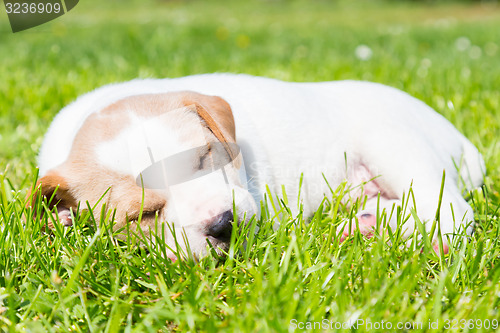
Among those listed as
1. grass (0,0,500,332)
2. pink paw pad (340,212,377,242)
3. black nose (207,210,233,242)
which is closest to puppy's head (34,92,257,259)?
black nose (207,210,233,242)

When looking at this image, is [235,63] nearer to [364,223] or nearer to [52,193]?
[364,223]

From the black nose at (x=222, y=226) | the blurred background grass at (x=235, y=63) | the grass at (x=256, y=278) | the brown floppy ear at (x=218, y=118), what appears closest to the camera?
the grass at (x=256, y=278)

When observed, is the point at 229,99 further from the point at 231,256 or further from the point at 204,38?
the point at 204,38

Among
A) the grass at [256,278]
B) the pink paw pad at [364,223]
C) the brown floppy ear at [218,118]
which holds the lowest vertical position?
the pink paw pad at [364,223]

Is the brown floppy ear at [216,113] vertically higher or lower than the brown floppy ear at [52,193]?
higher

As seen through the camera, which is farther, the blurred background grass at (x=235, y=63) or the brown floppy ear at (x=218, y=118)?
the blurred background grass at (x=235, y=63)

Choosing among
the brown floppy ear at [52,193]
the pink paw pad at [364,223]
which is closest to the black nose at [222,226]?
the pink paw pad at [364,223]

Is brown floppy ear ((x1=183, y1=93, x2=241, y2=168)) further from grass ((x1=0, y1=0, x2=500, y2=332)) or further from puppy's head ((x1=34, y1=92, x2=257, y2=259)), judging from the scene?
grass ((x1=0, y1=0, x2=500, y2=332))

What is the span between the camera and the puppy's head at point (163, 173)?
228cm

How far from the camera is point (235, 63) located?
23.5 feet

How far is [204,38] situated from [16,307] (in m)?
7.96

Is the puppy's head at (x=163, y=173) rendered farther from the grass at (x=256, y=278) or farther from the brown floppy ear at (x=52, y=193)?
the grass at (x=256, y=278)

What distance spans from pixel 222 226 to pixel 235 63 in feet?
17.0

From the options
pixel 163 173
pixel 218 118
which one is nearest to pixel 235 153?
pixel 218 118
